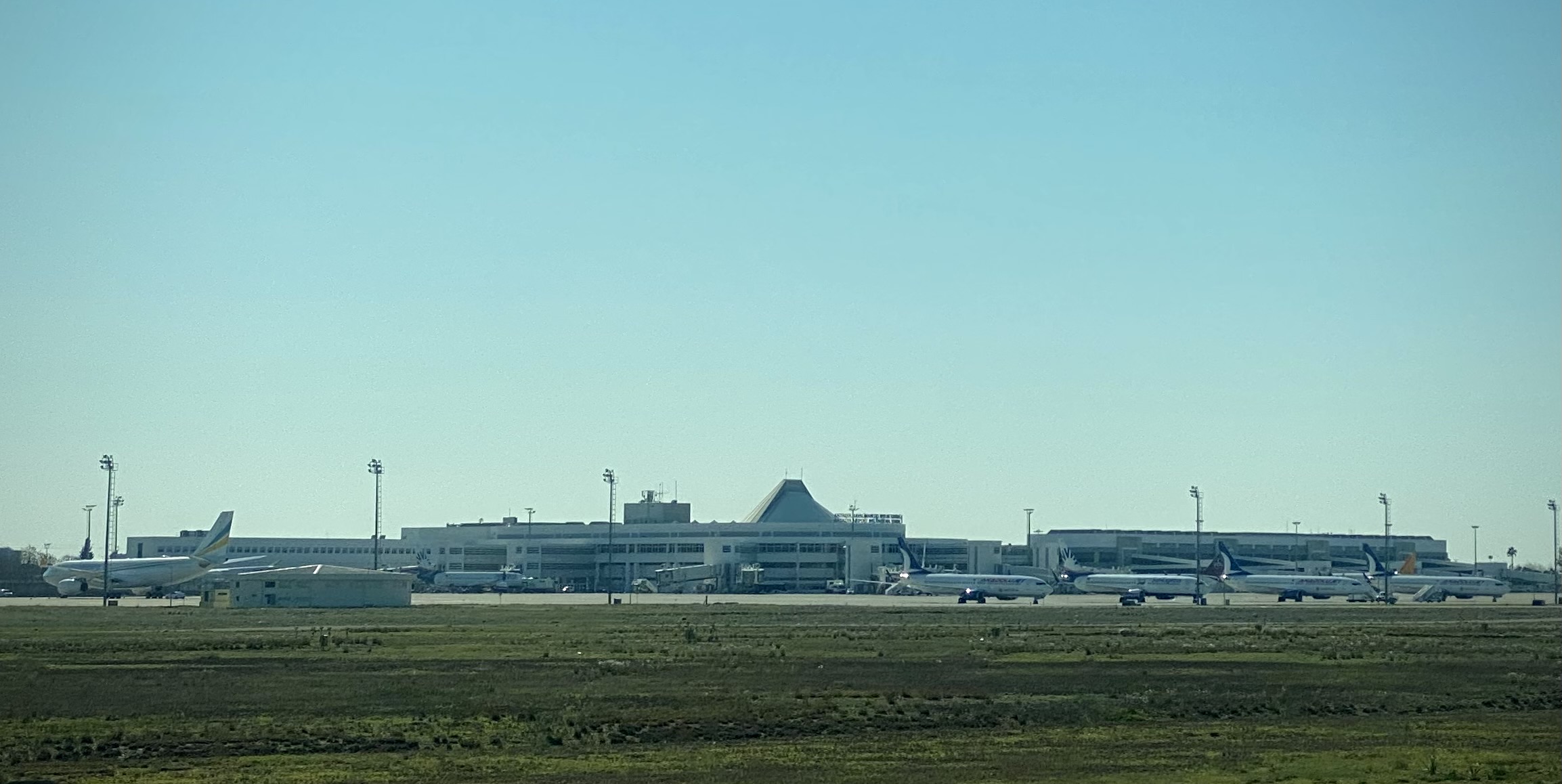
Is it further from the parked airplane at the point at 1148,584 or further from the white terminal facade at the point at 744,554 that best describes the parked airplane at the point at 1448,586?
the white terminal facade at the point at 744,554

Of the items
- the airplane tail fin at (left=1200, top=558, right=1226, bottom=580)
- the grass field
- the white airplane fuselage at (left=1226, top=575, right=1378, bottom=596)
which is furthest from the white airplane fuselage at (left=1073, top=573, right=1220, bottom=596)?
the grass field

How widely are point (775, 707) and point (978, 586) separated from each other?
10658cm

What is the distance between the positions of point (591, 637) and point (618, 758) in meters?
41.7

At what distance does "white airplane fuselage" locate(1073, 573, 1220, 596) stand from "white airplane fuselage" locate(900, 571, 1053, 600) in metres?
9.28

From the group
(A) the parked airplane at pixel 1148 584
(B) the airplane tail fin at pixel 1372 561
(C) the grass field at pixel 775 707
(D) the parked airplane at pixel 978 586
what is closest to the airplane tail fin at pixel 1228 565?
(A) the parked airplane at pixel 1148 584

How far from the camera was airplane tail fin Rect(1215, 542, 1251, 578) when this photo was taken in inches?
6457

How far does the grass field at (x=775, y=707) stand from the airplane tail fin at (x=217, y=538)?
90.0m

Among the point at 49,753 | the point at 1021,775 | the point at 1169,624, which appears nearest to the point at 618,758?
the point at 1021,775

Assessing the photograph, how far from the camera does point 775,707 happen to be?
40938mm

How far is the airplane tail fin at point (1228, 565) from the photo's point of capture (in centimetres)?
16400

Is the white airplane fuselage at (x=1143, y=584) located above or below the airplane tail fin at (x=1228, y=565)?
below

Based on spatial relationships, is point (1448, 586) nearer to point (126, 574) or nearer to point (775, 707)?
point (126, 574)

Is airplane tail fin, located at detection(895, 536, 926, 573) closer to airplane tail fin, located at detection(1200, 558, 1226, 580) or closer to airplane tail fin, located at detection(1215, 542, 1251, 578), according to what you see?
airplane tail fin, located at detection(1200, 558, 1226, 580)

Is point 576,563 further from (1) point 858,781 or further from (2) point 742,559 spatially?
(1) point 858,781
